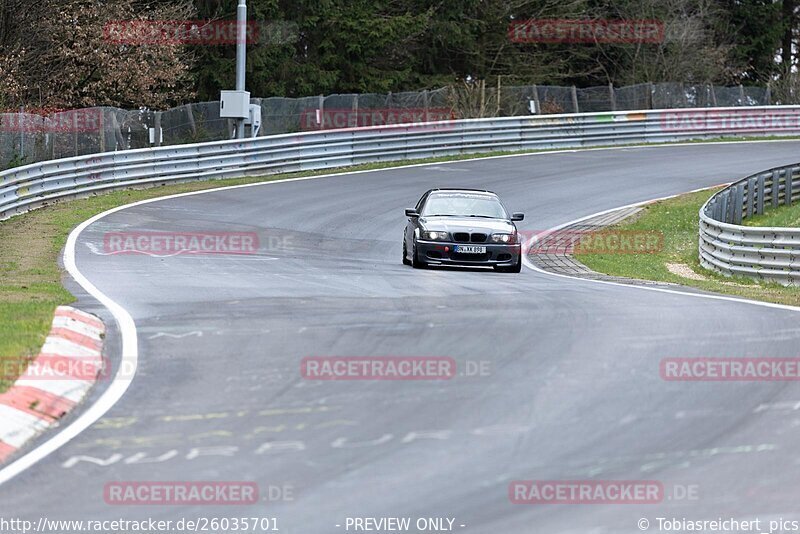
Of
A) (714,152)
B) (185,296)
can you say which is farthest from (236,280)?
(714,152)

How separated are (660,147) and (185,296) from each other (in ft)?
105

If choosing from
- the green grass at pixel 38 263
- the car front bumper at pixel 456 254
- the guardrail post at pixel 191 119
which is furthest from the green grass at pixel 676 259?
the guardrail post at pixel 191 119

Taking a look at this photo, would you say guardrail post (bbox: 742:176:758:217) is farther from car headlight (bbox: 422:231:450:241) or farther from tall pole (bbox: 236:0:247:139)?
tall pole (bbox: 236:0:247:139)

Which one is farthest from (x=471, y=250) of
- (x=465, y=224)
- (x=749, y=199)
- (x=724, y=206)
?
(x=749, y=199)

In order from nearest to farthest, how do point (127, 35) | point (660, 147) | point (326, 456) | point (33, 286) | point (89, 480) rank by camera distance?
1. point (89, 480)
2. point (326, 456)
3. point (33, 286)
4. point (127, 35)
5. point (660, 147)

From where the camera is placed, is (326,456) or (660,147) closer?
(326,456)

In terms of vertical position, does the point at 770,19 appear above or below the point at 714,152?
above

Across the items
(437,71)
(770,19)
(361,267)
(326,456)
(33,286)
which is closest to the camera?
(326,456)

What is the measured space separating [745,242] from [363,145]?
56.7ft

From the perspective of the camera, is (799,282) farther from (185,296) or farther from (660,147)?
(660,147)

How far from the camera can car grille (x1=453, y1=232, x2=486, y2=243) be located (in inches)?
797

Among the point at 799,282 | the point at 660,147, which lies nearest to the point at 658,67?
the point at 660,147

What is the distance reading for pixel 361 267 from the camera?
19.7 m

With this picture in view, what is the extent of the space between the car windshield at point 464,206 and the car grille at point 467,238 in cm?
99
